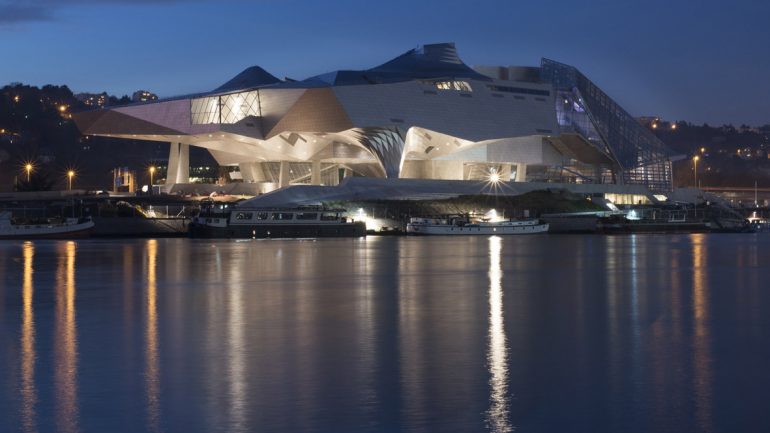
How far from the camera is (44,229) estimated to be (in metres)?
69.2

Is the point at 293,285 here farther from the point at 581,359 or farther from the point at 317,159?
the point at 317,159

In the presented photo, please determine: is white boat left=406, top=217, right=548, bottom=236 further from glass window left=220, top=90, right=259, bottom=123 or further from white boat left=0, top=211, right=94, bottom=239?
white boat left=0, top=211, right=94, bottom=239

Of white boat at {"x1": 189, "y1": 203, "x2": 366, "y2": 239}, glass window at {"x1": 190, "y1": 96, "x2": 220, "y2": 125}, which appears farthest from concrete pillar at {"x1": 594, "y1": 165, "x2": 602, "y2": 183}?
white boat at {"x1": 189, "y1": 203, "x2": 366, "y2": 239}

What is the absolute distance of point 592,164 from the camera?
10838cm

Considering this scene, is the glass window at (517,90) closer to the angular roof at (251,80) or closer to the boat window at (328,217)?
the angular roof at (251,80)

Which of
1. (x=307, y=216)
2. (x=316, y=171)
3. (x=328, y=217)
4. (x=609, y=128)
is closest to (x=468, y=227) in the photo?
(x=328, y=217)

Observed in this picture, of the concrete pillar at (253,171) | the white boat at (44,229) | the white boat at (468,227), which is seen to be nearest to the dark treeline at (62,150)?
the concrete pillar at (253,171)

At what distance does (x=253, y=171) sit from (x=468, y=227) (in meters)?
30.0

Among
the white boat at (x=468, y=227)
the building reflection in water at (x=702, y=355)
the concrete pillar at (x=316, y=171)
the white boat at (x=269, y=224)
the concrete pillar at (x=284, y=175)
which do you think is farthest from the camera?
the concrete pillar at (x=284, y=175)

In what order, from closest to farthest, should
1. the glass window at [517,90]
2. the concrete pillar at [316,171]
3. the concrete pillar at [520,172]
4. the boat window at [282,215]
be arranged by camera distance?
the boat window at [282,215] → the concrete pillar at [316,171] → the glass window at [517,90] → the concrete pillar at [520,172]

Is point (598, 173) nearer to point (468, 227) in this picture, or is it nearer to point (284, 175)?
point (284, 175)

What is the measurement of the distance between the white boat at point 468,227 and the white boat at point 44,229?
2338 cm

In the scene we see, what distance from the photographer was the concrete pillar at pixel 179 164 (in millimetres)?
95750

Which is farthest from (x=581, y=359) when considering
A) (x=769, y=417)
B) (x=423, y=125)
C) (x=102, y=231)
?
(x=423, y=125)
